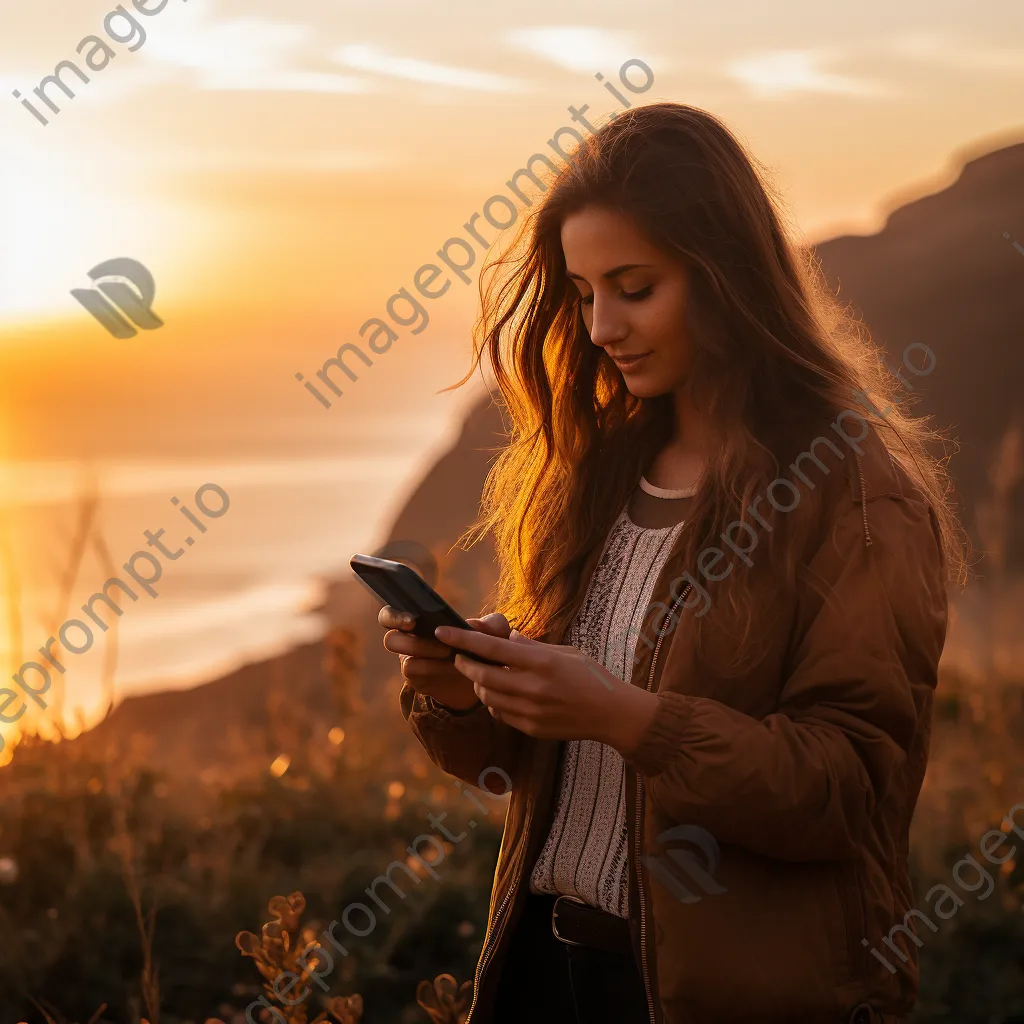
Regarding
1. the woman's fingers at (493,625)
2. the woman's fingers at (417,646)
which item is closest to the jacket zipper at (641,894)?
the woman's fingers at (493,625)

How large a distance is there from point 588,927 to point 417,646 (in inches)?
23.0

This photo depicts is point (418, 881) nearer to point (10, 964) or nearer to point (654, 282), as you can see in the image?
point (10, 964)

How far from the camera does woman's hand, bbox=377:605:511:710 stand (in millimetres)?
2244

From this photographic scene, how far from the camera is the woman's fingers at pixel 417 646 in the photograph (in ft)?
7.48

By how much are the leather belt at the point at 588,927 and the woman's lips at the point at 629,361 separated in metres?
0.99

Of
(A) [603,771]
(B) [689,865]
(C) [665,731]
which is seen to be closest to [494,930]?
(A) [603,771]

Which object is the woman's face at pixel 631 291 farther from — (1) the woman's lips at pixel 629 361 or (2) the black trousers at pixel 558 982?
(2) the black trousers at pixel 558 982

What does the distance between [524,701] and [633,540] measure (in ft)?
1.94

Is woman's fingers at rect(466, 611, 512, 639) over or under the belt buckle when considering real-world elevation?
→ over

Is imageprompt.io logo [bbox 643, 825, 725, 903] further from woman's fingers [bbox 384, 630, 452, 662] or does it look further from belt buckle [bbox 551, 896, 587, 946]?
woman's fingers [bbox 384, 630, 452, 662]

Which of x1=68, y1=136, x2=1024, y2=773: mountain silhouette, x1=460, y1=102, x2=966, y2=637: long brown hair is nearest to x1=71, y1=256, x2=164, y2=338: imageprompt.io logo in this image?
x1=460, y1=102, x2=966, y2=637: long brown hair

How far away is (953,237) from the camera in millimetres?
22641

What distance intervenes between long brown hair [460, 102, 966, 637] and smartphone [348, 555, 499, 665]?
0.35m

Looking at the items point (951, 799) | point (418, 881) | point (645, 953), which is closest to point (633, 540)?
point (645, 953)
